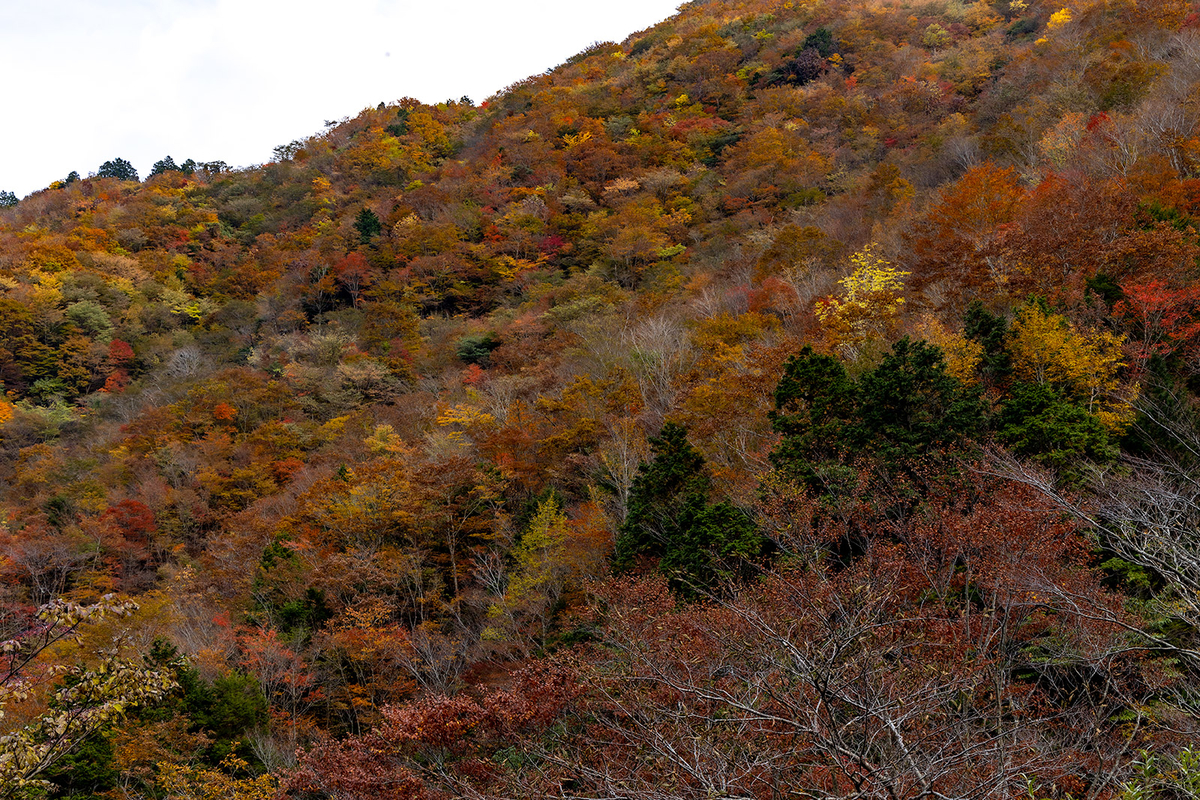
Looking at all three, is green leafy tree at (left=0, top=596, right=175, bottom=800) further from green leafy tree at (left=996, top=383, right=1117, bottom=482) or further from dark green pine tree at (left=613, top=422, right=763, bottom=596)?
green leafy tree at (left=996, top=383, right=1117, bottom=482)

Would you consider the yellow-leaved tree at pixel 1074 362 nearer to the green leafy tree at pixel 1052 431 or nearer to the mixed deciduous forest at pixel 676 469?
the mixed deciduous forest at pixel 676 469

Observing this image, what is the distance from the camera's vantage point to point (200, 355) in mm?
47625

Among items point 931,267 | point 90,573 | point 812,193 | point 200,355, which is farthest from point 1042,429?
point 200,355

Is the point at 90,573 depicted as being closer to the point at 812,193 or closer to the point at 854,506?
the point at 854,506

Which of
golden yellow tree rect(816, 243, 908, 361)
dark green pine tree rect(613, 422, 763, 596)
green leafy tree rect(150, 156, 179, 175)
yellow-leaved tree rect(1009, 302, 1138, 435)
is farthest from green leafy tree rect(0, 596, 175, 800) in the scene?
green leafy tree rect(150, 156, 179, 175)

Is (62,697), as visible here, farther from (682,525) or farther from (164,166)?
(164,166)

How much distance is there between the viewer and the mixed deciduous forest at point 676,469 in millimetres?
8047

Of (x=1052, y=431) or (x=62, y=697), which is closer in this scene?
(x=62, y=697)

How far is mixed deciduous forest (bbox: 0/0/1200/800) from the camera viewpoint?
8.05 m

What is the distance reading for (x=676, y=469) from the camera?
18.1 m

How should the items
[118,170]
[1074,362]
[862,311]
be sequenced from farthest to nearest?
[118,170]
[862,311]
[1074,362]

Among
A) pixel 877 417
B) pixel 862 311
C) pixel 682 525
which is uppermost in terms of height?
pixel 862 311

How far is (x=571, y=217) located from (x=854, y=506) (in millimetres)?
38341

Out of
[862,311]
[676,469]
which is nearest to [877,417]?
Answer: [676,469]
